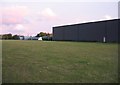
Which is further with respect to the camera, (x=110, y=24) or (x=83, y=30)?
(x=83, y=30)

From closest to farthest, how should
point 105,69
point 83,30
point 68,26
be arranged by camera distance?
point 105,69 → point 83,30 → point 68,26

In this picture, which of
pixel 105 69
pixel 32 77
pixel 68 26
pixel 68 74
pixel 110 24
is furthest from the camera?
pixel 68 26

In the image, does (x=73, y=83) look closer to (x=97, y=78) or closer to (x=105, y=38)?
(x=97, y=78)

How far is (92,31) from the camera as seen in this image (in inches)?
2376

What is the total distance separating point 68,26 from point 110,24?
19438mm

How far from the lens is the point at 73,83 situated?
266 inches

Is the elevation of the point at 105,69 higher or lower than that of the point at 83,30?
lower

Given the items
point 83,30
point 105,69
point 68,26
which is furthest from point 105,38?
point 105,69

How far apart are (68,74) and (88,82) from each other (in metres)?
1.15

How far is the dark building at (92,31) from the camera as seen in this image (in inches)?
2117

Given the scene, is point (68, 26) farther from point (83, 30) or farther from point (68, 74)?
point (68, 74)

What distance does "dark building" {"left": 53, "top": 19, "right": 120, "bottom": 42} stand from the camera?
53.8 metres

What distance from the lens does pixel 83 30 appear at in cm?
6431

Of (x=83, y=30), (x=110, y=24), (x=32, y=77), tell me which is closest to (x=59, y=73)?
(x=32, y=77)
